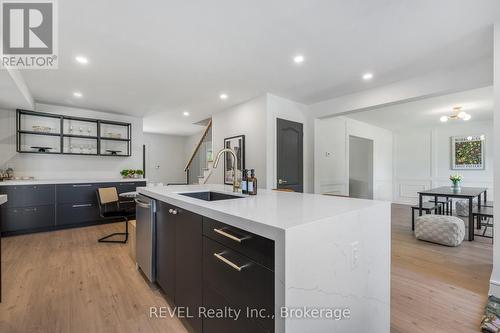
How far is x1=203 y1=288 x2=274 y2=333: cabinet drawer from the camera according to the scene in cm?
99

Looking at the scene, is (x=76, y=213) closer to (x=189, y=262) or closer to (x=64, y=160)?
(x=64, y=160)

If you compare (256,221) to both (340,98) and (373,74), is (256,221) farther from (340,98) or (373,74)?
(340,98)

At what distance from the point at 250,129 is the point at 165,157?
5852mm

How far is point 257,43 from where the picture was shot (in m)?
2.40

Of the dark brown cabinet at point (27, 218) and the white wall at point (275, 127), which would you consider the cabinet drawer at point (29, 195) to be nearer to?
the dark brown cabinet at point (27, 218)

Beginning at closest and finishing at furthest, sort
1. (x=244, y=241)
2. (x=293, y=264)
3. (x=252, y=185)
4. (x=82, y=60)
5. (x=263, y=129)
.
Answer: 1. (x=293, y=264)
2. (x=244, y=241)
3. (x=252, y=185)
4. (x=82, y=60)
5. (x=263, y=129)

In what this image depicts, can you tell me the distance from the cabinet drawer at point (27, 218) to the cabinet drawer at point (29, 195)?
8 cm

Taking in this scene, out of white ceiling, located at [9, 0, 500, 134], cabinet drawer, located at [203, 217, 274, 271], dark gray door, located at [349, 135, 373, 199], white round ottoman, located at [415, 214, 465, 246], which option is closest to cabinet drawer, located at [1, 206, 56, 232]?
white ceiling, located at [9, 0, 500, 134]

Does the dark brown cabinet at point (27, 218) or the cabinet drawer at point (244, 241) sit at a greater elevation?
the cabinet drawer at point (244, 241)

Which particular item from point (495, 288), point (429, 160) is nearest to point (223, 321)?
point (495, 288)

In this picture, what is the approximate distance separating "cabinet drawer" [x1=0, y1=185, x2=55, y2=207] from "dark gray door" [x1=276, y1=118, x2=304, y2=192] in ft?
13.6

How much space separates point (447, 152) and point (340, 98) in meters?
5.17

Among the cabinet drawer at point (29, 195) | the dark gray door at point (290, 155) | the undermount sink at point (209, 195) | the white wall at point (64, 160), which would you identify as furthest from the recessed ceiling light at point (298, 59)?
the cabinet drawer at point (29, 195)

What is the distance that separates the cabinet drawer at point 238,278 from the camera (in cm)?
90
